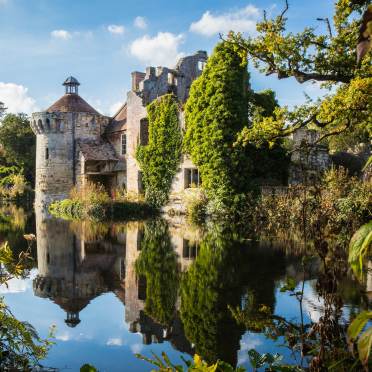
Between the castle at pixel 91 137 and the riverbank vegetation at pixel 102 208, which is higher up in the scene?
the castle at pixel 91 137

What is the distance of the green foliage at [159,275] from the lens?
21.0ft

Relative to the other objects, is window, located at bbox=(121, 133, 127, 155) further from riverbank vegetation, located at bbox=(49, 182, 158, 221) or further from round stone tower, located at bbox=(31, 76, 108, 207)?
riverbank vegetation, located at bbox=(49, 182, 158, 221)

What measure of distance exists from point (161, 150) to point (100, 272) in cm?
1729

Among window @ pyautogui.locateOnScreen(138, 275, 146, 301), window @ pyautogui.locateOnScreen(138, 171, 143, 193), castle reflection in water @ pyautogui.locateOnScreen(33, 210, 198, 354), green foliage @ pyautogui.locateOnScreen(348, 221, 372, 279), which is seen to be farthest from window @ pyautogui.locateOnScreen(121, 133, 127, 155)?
green foliage @ pyautogui.locateOnScreen(348, 221, 372, 279)

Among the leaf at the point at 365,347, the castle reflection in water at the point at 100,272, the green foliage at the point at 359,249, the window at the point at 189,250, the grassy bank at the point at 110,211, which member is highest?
the green foliage at the point at 359,249

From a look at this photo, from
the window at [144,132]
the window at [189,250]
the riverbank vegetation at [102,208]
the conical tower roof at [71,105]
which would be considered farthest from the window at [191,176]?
the conical tower roof at [71,105]

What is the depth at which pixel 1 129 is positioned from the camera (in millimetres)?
43312

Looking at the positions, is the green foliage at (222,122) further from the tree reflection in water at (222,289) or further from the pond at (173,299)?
the tree reflection in water at (222,289)

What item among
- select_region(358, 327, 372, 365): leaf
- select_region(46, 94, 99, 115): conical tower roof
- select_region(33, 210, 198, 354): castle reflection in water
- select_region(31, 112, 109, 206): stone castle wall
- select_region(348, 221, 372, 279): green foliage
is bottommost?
select_region(33, 210, 198, 354): castle reflection in water

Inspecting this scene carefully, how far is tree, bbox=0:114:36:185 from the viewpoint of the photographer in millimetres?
43156

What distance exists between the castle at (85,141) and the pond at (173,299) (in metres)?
19.0

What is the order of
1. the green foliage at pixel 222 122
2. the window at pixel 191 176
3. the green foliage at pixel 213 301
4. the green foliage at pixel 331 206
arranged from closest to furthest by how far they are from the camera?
1. the green foliage at pixel 213 301
2. the green foliage at pixel 331 206
3. the green foliage at pixel 222 122
4. the window at pixel 191 176

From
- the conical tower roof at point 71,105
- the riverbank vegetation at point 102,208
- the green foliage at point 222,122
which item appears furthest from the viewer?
the conical tower roof at point 71,105

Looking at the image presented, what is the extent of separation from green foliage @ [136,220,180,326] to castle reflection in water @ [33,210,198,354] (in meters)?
0.14
